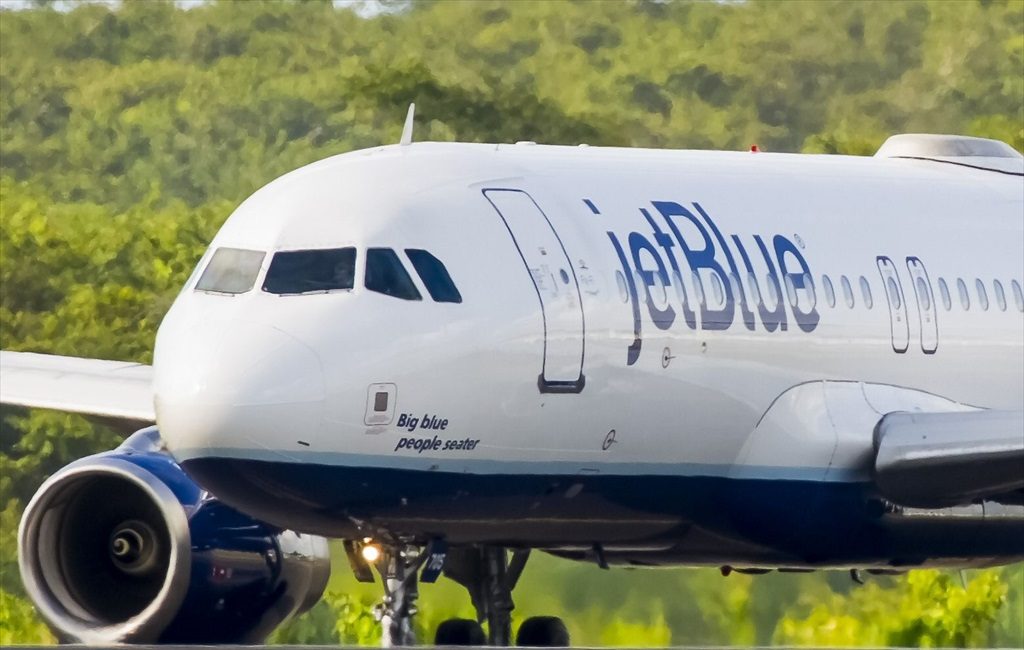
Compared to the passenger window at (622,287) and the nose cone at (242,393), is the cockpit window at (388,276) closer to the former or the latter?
the nose cone at (242,393)

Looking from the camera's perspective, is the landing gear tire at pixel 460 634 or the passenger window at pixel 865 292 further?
the landing gear tire at pixel 460 634

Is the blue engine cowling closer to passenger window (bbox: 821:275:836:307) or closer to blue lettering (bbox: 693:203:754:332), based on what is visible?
blue lettering (bbox: 693:203:754:332)

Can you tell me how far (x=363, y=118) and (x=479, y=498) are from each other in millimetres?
25673

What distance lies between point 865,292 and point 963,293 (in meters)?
1.24

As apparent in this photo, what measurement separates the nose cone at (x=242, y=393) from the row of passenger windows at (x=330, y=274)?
0.64 meters

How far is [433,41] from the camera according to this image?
43656 millimetres

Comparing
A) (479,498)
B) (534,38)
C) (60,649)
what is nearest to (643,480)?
(479,498)

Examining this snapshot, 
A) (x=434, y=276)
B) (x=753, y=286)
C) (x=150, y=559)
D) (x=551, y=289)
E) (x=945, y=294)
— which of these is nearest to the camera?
(x=434, y=276)

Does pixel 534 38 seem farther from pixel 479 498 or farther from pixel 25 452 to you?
pixel 479 498

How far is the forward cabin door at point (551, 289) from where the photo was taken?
16.7 meters

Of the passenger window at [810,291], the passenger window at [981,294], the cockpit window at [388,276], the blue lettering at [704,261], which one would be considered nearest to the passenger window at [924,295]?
the passenger window at [981,294]

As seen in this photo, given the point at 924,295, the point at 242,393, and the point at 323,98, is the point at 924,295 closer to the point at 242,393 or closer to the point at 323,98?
the point at 242,393

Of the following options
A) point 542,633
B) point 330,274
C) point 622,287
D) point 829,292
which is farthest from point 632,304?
point 542,633

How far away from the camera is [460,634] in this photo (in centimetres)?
1953
